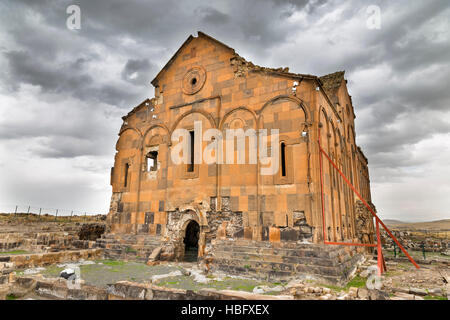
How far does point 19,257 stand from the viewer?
938 centimetres

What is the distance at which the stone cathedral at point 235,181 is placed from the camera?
29.9ft

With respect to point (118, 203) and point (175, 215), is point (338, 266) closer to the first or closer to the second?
point (175, 215)

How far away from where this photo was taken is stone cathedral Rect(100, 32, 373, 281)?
9.12 m

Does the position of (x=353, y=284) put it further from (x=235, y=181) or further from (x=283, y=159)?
(x=235, y=181)

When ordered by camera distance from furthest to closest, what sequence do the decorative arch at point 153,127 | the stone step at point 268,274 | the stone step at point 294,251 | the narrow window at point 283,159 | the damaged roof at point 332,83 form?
the damaged roof at point 332,83 → the decorative arch at point 153,127 → the narrow window at point 283,159 → the stone step at point 294,251 → the stone step at point 268,274

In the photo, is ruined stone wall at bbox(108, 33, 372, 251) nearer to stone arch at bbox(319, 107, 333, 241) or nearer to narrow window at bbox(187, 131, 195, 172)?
stone arch at bbox(319, 107, 333, 241)

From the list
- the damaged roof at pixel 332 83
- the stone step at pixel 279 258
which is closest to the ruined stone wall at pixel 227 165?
the stone step at pixel 279 258

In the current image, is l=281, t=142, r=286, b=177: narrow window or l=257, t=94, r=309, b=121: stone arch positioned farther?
l=281, t=142, r=286, b=177: narrow window

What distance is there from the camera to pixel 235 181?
1076cm

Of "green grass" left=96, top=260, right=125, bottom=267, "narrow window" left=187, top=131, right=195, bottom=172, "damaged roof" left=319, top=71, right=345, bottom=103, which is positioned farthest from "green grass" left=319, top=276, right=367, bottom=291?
"damaged roof" left=319, top=71, right=345, bottom=103

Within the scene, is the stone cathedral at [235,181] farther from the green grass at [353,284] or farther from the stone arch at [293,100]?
the green grass at [353,284]
